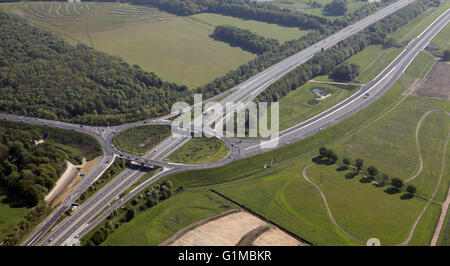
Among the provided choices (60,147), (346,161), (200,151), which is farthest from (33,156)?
(346,161)

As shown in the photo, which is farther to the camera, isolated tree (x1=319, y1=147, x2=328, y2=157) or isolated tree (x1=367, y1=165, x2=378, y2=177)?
isolated tree (x1=319, y1=147, x2=328, y2=157)

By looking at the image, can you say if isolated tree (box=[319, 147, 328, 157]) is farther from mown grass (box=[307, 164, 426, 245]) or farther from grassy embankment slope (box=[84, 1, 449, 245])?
mown grass (box=[307, 164, 426, 245])

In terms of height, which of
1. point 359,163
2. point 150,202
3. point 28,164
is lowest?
point 150,202

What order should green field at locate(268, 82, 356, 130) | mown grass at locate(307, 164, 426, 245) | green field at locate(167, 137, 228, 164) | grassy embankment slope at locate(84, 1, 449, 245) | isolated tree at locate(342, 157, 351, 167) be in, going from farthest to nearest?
green field at locate(268, 82, 356, 130) → isolated tree at locate(342, 157, 351, 167) → green field at locate(167, 137, 228, 164) → grassy embankment slope at locate(84, 1, 449, 245) → mown grass at locate(307, 164, 426, 245)

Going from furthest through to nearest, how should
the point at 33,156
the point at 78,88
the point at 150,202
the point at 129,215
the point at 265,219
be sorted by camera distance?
the point at 78,88
the point at 33,156
the point at 150,202
the point at 265,219
the point at 129,215

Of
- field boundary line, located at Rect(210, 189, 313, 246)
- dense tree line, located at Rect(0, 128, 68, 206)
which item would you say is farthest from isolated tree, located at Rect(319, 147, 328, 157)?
dense tree line, located at Rect(0, 128, 68, 206)

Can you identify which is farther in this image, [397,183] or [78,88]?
[78,88]

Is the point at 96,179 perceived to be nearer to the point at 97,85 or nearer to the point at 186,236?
the point at 186,236

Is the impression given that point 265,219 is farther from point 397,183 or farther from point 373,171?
point 397,183
